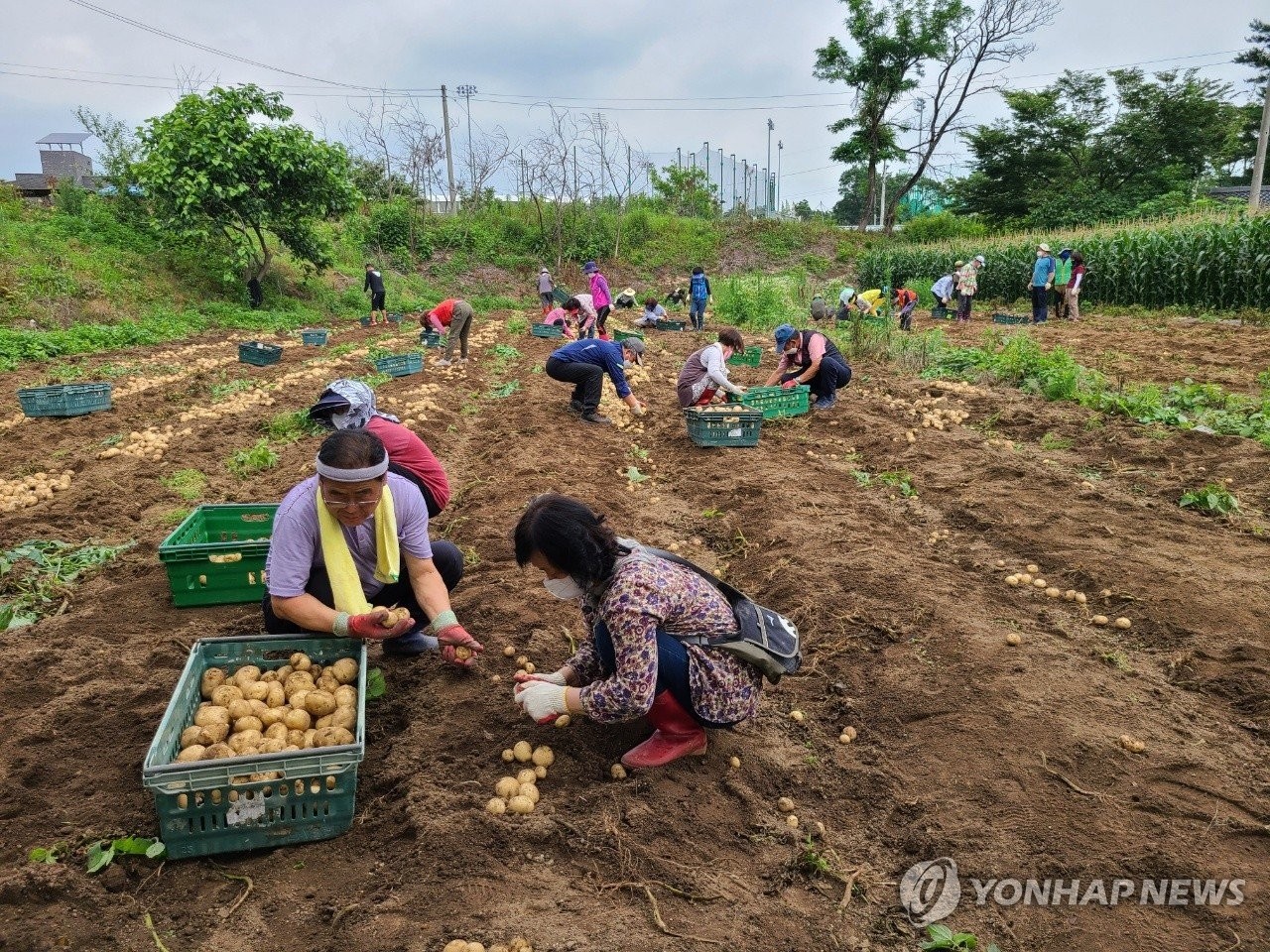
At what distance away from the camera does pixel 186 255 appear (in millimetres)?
20688

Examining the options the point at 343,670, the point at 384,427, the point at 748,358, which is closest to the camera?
the point at 343,670

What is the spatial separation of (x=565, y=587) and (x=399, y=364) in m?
9.48

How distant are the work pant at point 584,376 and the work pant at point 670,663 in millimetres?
6297

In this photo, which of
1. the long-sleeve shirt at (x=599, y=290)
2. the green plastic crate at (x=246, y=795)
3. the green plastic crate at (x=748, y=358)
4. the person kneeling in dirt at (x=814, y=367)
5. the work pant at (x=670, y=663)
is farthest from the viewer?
the long-sleeve shirt at (x=599, y=290)

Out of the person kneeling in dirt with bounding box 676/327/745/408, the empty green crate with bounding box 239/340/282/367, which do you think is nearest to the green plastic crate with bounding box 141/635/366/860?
the person kneeling in dirt with bounding box 676/327/745/408

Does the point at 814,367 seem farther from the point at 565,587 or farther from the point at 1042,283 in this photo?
the point at 1042,283

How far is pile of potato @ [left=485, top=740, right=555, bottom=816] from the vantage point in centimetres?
277

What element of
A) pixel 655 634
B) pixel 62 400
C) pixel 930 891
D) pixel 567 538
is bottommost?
pixel 930 891

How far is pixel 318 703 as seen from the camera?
117 inches

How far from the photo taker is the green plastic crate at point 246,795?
235cm

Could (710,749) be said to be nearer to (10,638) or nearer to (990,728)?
(990,728)

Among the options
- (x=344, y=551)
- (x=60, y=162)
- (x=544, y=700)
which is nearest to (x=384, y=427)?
(x=344, y=551)

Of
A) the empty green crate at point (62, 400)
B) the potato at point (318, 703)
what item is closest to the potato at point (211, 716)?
the potato at point (318, 703)

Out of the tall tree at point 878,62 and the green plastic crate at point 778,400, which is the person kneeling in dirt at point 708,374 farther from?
the tall tree at point 878,62
